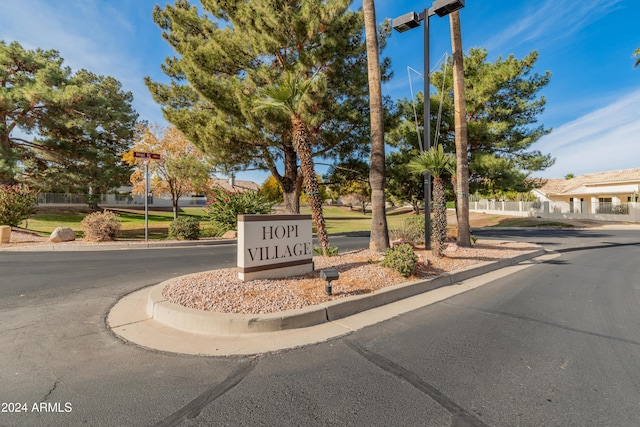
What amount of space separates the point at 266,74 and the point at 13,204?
42.5 ft

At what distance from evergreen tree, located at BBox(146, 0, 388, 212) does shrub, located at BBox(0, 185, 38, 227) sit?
25.0ft

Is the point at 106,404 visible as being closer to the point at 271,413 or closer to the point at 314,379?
the point at 271,413

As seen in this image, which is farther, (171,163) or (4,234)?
(171,163)

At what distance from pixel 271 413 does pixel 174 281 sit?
4.07 m

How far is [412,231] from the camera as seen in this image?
1152cm

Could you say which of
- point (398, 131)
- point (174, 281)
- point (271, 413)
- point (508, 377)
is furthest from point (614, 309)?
point (398, 131)

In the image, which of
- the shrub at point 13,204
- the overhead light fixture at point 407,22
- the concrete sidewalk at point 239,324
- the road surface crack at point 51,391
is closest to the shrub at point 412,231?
the concrete sidewalk at point 239,324

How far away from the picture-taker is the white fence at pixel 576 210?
96.0ft

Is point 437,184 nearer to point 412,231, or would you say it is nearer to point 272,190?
point 412,231

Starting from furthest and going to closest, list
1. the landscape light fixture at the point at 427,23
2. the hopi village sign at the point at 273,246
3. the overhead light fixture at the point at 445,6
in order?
the landscape light fixture at the point at 427,23 → the overhead light fixture at the point at 445,6 → the hopi village sign at the point at 273,246

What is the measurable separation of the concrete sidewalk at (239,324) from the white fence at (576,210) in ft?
120

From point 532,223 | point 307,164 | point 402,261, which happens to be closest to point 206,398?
point 402,261

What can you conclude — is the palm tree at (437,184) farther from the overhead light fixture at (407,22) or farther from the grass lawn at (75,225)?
the grass lawn at (75,225)

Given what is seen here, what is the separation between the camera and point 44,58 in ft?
67.6
